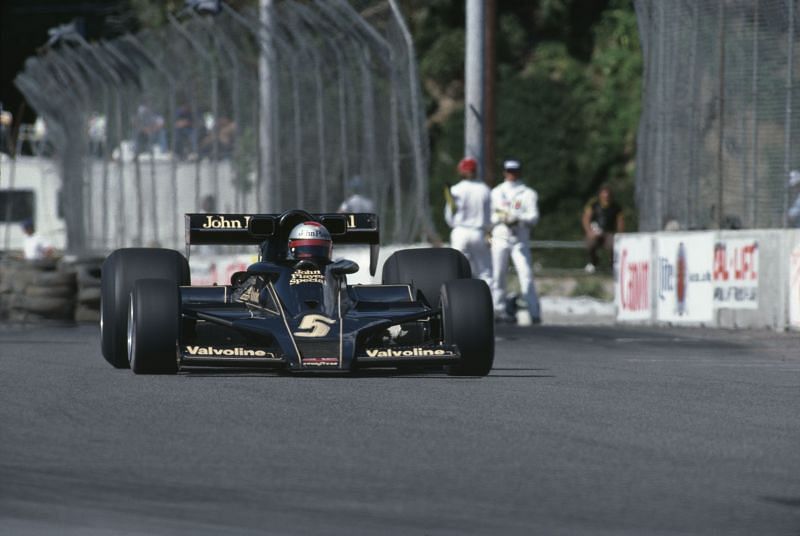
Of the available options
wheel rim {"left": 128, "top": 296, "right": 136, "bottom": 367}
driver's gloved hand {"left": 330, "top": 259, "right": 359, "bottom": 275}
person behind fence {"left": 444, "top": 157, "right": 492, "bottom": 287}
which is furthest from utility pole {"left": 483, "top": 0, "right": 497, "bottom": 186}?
wheel rim {"left": 128, "top": 296, "right": 136, "bottom": 367}

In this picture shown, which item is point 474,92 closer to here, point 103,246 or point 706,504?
point 103,246

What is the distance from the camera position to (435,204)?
43.4 meters

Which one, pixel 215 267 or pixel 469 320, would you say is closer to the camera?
pixel 469 320

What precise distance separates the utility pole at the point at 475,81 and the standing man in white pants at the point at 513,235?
138 cm

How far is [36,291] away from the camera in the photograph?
Answer: 21.9 metres

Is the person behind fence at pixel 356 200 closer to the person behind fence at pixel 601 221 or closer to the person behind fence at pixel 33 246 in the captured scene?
the person behind fence at pixel 33 246

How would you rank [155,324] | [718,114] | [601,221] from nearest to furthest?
[155,324] → [718,114] → [601,221]

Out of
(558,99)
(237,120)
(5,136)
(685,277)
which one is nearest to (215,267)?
(237,120)

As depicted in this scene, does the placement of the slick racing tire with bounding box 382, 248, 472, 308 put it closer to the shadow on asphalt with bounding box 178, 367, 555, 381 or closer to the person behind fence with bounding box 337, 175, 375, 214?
the shadow on asphalt with bounding box 178, 367, 555, 381

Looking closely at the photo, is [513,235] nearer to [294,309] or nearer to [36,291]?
[36,291]

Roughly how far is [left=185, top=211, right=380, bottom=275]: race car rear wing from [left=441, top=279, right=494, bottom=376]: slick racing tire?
972mm

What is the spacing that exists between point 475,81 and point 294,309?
1220 centimetres

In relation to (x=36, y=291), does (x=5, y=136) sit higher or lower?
higher

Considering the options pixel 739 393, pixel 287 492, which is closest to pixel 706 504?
pixel 287 492
